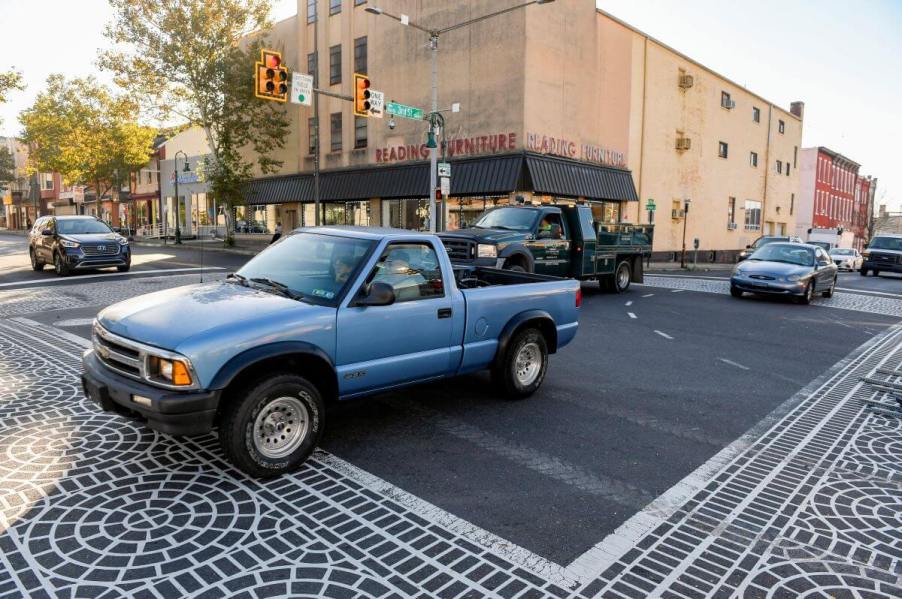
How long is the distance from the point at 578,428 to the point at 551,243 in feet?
29.5

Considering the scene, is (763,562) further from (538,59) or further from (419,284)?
(538,59)

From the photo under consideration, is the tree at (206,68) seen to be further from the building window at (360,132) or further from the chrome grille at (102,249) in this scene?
the chrome grille at (102,249)

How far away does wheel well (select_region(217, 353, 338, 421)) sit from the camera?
14.0 feet

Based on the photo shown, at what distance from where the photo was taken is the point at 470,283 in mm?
6969

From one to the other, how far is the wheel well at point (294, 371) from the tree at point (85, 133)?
49.3 metres

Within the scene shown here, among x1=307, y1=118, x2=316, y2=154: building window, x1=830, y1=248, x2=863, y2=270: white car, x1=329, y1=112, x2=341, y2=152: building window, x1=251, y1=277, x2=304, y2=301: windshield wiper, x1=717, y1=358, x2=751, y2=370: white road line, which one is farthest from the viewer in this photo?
x1=830, y1=248, x2=863, y2=270: white car

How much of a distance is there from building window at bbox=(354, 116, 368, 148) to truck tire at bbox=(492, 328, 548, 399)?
2797 cm

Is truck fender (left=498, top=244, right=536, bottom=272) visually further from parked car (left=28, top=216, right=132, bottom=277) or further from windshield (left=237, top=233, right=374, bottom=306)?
parked car (left=28, top=216, right=132, bottom=277)

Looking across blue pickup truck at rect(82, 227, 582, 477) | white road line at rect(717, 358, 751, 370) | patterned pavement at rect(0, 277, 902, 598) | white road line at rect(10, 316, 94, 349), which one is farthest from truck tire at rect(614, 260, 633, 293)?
white road line at rect(10, 316, 94, 349)

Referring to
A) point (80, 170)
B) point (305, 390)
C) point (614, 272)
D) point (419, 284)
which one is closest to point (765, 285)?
point (614, 272)

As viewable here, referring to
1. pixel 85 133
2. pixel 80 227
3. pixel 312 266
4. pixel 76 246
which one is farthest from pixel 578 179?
pixel 85 133

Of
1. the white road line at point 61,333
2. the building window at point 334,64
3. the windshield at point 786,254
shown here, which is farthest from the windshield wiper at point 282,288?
the building window at point 334,64

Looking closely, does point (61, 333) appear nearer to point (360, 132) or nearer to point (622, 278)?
point (622, 278)

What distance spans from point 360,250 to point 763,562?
12.2ft
